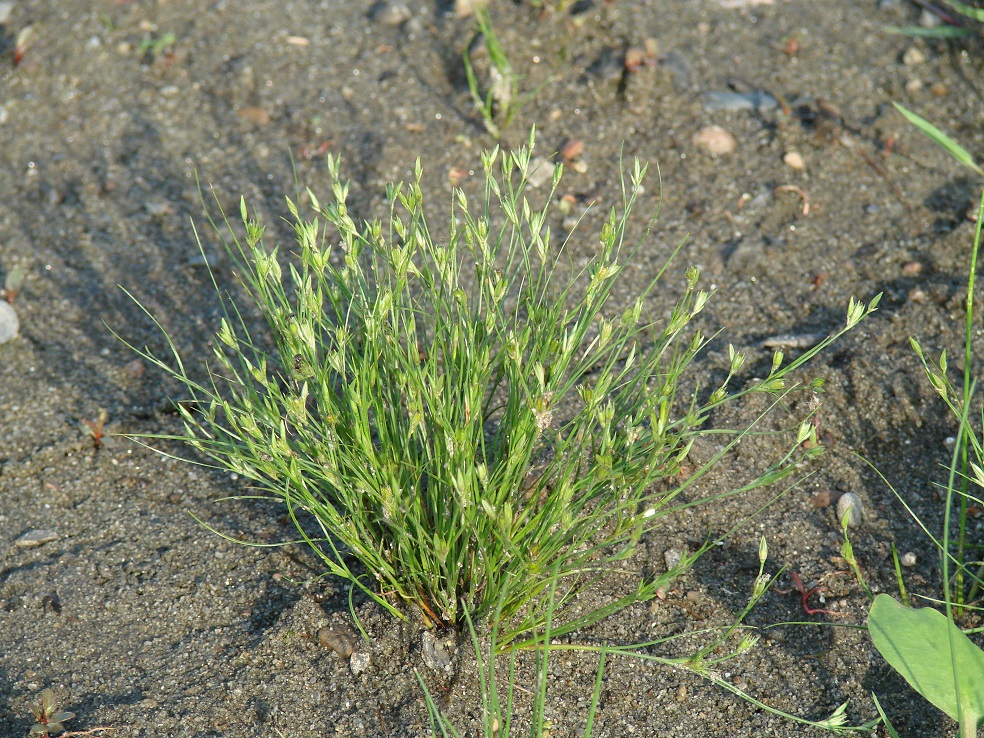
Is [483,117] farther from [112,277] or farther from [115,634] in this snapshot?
[115,634]

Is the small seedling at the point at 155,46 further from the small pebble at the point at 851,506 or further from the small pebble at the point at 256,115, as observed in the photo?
the small pebble at the point at 851,506

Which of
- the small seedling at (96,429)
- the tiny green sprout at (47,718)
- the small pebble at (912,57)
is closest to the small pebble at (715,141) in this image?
the small pebble at (912,57)

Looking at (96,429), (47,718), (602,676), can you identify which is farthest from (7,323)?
(602,676)

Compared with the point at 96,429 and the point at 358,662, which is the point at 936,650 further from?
the point at 96,429

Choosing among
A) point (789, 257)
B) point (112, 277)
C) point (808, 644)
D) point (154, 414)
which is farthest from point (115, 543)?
point (789, 257)

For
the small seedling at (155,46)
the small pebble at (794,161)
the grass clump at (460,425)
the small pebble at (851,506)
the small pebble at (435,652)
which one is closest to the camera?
the grass clump at (460,425)

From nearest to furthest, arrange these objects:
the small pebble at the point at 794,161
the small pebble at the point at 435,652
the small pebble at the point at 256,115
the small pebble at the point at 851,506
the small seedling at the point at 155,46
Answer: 1. the small pebble at the point at 435,652
2. the small pebble at the point at 851,506
3. the small pebble at the point at 794,161
4. the small pebble at the point at 256,115
5. the small seedling at the point at 155,46
